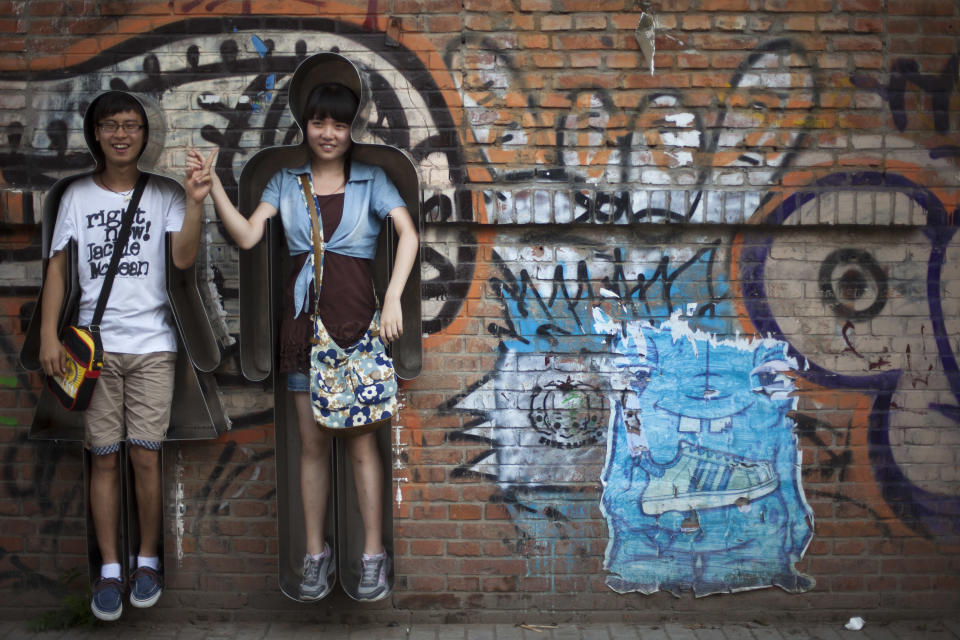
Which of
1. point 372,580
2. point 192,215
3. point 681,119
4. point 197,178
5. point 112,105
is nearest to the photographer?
point 197,178

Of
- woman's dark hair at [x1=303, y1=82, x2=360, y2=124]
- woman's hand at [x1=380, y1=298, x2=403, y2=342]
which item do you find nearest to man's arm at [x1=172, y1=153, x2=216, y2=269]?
woman's dark hair at [x1=303, y1=82, x2=360, y2=124]

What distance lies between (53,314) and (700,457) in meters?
3.10

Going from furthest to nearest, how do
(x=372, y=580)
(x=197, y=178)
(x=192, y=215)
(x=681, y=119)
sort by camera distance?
1. (x=681, y=119)
2. (x=372, y=580)
3. (x=192, y=215)
4. (x=197, y=178)

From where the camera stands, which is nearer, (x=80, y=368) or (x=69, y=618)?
(x=80, y=368)

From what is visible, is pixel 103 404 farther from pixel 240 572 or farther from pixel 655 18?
pixel 655 18

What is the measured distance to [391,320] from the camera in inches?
142

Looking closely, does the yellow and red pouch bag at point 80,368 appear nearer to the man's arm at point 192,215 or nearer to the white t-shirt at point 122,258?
the white t-shirt at point 122,258

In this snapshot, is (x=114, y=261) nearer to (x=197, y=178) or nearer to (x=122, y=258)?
(x=122, y=258)

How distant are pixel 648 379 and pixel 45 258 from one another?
9.42 ft

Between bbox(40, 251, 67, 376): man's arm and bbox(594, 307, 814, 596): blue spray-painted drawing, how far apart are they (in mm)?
2490

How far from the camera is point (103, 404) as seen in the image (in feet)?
12.4

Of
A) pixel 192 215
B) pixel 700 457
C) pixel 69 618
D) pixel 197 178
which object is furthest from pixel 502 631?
pixel 197 178

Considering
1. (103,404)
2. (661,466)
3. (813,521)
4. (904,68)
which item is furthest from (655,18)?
(103,404)

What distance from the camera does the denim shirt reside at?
374cm
